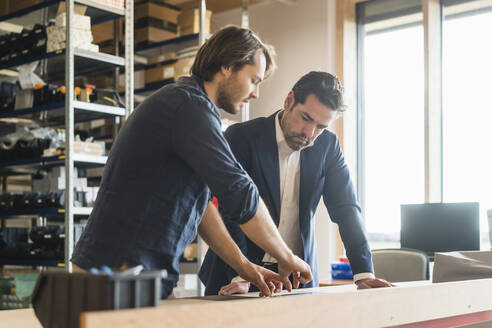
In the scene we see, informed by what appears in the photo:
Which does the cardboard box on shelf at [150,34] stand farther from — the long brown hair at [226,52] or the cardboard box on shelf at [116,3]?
the long brown hair at [226,52]

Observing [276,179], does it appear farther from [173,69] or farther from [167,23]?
[167,23]

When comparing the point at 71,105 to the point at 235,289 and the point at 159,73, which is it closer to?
the point at 159,73

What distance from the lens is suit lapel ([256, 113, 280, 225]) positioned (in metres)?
2.23

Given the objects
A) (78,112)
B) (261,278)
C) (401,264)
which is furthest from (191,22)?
(261,278)

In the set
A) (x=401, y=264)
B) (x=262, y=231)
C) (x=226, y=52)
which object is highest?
(x=226, y=52)

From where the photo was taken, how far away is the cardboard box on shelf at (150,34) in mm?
5797

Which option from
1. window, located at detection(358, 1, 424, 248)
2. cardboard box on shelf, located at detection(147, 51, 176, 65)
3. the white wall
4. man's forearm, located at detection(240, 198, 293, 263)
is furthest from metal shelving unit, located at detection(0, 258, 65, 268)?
man's forearm, located at detection(240, 198, 293, 263)

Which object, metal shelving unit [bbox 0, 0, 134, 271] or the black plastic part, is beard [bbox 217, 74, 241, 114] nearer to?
the black plastic part

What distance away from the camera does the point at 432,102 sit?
16.8ft

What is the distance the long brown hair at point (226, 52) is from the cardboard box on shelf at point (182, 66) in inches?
143

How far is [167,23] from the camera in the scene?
593 centimetres

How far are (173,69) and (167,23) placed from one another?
66 centimetres

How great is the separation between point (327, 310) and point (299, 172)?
1.08 meters

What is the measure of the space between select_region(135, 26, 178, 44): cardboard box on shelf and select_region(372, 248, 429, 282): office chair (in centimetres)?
311
